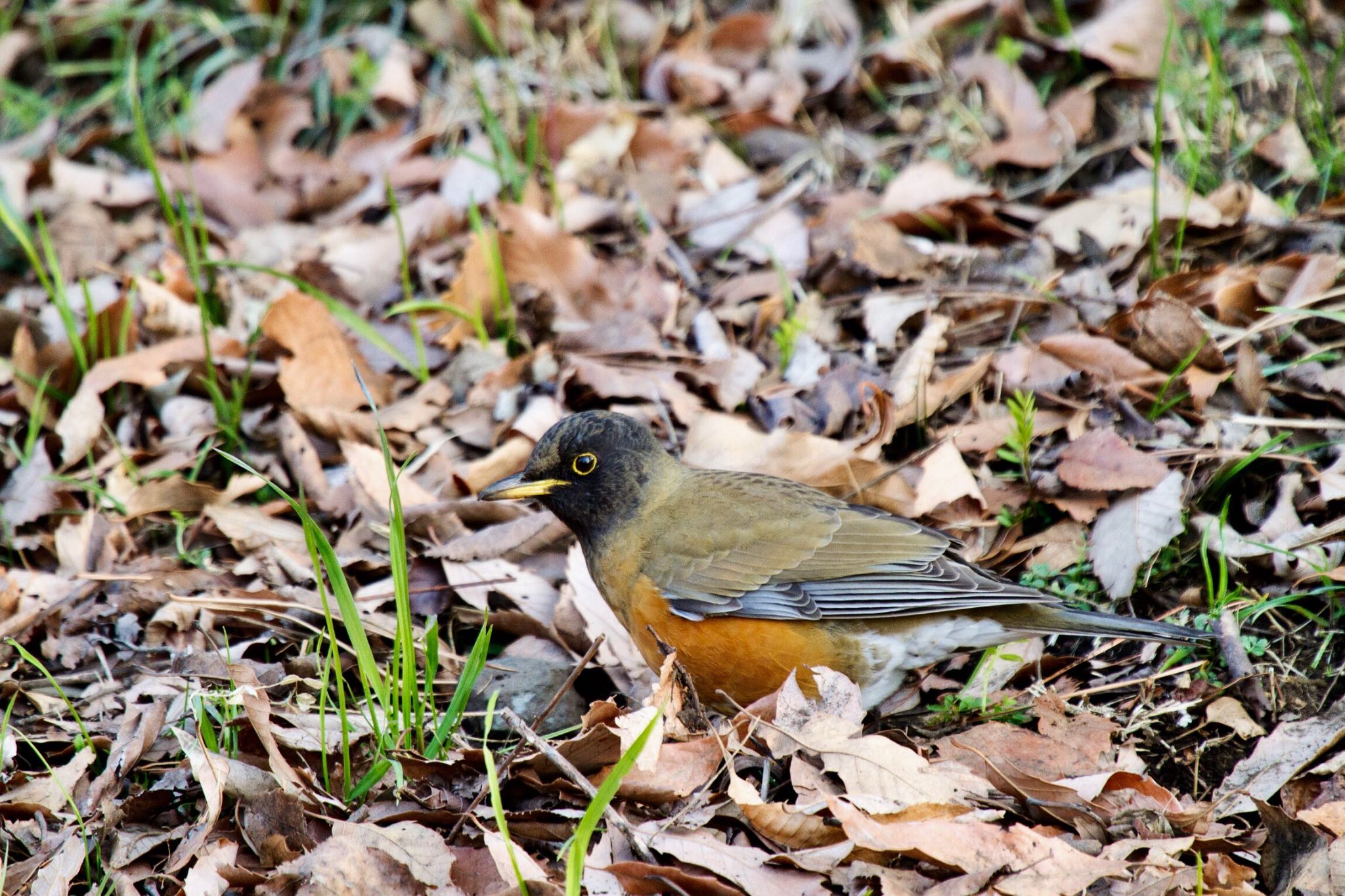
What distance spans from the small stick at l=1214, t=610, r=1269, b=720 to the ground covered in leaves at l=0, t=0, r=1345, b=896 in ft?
0.05

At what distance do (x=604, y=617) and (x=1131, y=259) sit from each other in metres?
3.23

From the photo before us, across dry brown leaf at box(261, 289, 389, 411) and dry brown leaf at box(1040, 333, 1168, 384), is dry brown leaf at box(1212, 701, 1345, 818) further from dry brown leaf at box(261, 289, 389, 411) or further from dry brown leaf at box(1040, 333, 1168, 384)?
dry brown leaf at box(261, 289, 389, 411)

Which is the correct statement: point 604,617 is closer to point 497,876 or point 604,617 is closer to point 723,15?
point 497,876

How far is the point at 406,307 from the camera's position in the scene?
6031 mm

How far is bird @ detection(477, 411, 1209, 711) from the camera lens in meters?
4.71

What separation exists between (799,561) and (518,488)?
120cm

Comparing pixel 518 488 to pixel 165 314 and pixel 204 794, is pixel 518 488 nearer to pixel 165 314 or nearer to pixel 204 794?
pixel 204 794

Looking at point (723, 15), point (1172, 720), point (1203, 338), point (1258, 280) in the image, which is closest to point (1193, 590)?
point (1172, 720)

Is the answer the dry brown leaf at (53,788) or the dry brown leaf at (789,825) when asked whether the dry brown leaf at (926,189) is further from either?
the dry brown leaf at (53,788)

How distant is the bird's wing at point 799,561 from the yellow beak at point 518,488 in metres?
0.48

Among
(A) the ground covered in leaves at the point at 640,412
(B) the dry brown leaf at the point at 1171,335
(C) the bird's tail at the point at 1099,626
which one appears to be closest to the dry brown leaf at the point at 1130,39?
(A) the ground covered in leaves at the point at 640,412

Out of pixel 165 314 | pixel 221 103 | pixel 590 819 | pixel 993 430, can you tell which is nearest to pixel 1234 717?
pixel 993 430

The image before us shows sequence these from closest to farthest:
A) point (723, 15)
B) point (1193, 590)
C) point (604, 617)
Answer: point (1193, 590) → point (604, 617) → point (723, 15)

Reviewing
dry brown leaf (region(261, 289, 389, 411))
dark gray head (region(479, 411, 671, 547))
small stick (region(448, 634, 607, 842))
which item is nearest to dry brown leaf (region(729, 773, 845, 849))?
small stick (region(448, 634, 607, 842))
